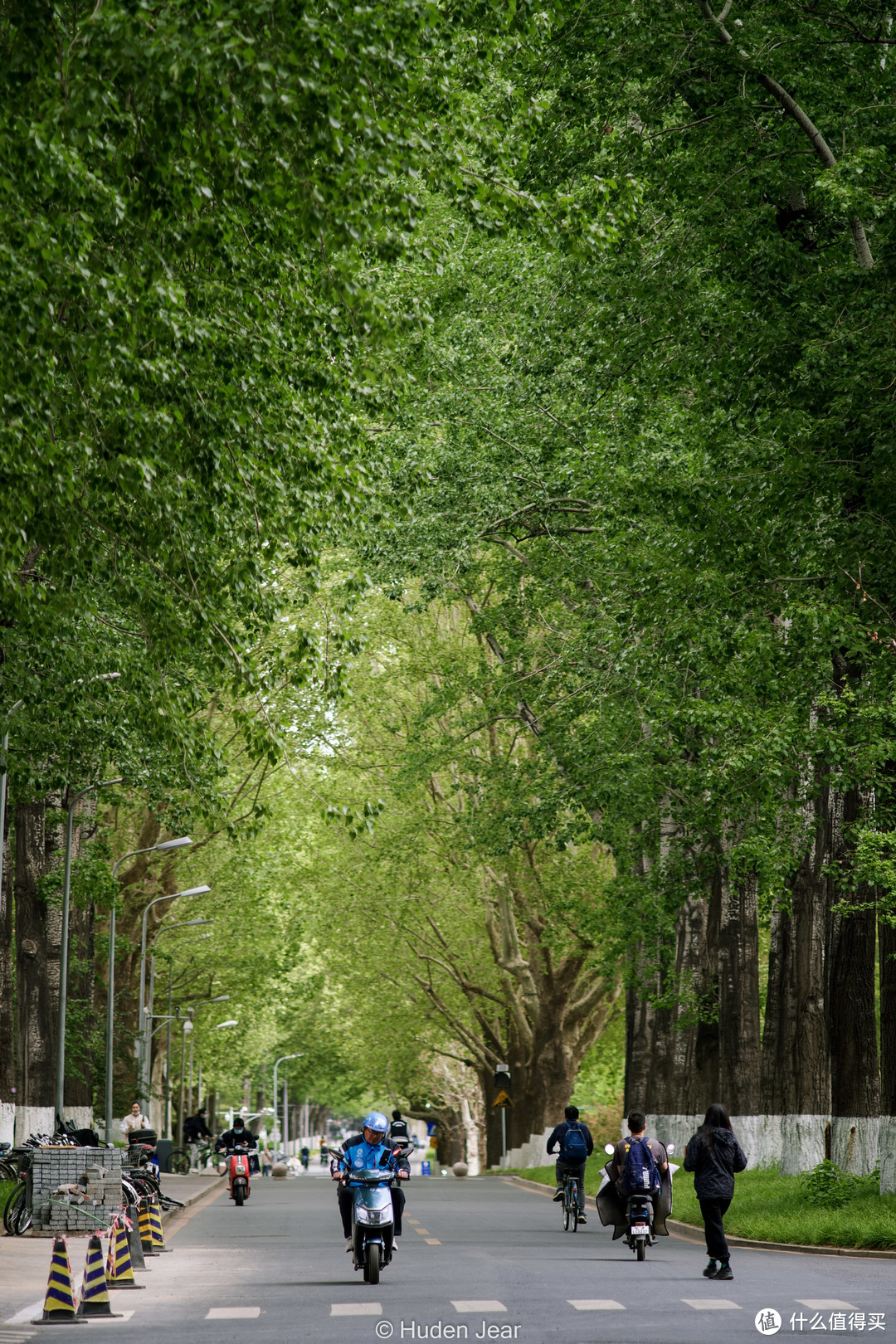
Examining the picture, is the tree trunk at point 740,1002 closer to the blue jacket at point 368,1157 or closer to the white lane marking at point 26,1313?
the blue jacket at point 368,1157

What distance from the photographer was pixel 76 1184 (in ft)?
68.2

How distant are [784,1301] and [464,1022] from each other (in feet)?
159

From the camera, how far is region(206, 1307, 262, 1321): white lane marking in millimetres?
12992

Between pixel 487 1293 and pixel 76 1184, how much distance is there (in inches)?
313

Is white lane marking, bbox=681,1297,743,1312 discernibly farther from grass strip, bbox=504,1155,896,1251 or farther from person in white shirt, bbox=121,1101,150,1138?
person in white shirt, bbox=121,1101,150,1138

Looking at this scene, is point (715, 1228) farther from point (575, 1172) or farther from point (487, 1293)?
point (575, 1172)

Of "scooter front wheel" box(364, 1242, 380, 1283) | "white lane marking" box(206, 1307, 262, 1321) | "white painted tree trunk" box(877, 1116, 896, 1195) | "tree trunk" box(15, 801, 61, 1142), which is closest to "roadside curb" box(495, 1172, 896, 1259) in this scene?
"white painted tree trunk" box(877, 1116, 896, 1195)

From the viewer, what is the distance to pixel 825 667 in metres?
20.3

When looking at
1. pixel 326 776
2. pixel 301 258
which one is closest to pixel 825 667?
pixel 301 258

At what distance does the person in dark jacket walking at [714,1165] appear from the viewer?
1606 cm

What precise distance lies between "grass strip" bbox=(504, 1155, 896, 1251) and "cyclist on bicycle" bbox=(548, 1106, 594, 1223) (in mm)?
1621

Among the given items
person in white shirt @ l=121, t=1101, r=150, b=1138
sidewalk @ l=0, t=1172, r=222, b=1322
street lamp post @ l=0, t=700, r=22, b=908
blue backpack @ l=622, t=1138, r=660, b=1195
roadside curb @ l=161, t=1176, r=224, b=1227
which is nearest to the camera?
sidewalk @ l=0, t=1172, r=222, b=1322

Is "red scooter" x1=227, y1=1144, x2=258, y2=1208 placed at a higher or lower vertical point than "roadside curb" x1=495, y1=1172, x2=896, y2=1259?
lower

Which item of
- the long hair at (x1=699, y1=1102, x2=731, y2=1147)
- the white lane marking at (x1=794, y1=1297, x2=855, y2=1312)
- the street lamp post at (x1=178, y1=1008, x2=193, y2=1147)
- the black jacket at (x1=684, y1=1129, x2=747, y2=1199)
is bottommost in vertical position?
the street lamp post at (x1=178, y1=1008, x2=193, y2=1147)
